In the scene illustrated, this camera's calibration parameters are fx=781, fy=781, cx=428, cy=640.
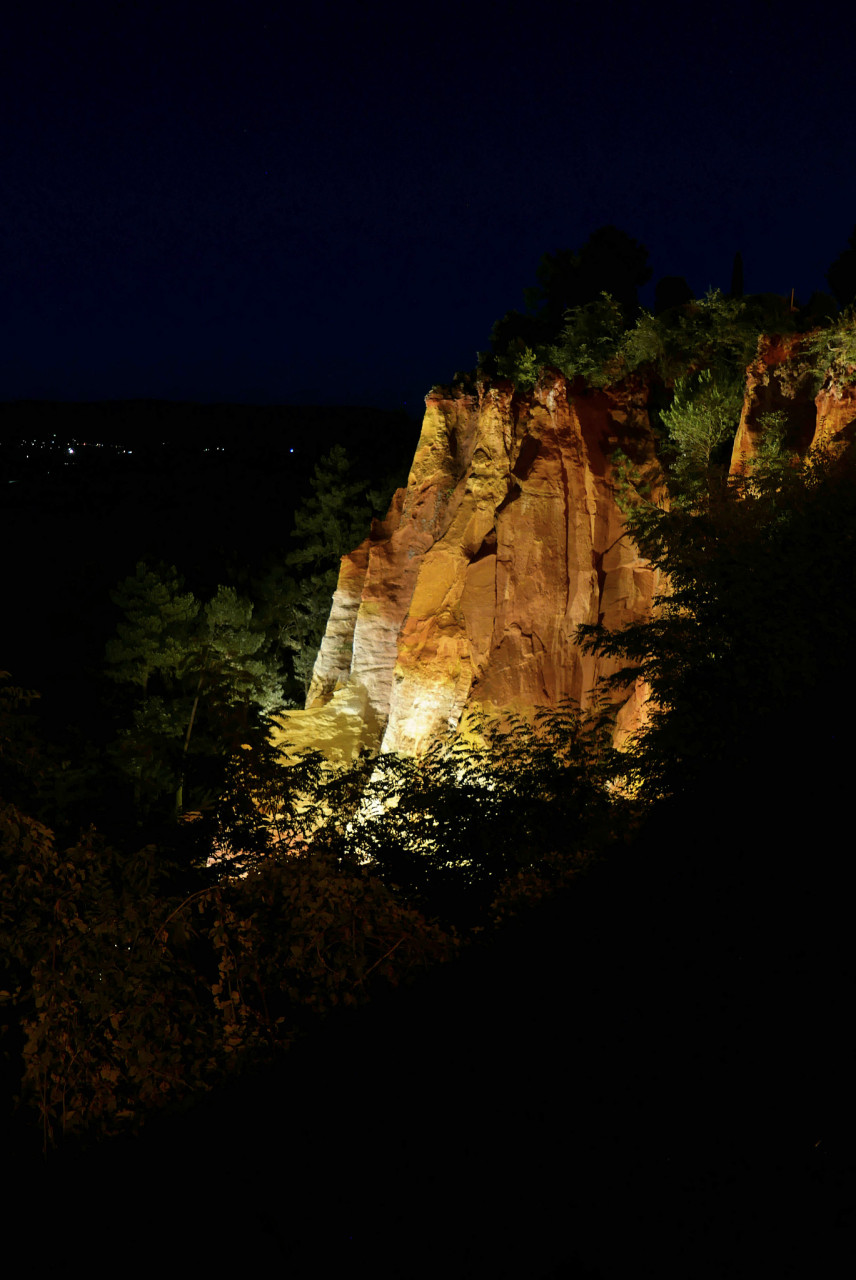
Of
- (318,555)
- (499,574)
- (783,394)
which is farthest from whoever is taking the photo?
(318,555)

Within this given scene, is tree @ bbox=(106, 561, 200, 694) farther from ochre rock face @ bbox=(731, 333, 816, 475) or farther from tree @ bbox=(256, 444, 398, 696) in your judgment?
ochre rock face @ bbox=(731, 333, 816, 475)

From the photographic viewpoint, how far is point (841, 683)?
7316 millimetres

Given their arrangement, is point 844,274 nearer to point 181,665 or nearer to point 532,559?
point 532,559

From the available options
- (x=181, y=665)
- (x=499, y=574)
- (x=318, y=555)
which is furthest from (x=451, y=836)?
(x=318, y=555)

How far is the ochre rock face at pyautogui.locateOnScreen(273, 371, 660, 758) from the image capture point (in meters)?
17.7

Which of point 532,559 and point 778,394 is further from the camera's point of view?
point 532,559

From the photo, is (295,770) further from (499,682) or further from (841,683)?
(841,683)

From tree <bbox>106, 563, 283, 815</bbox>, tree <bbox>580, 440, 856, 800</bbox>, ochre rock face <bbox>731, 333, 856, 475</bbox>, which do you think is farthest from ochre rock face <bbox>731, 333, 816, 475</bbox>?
tree <bbox>106, 563, 283, 815</bbox>

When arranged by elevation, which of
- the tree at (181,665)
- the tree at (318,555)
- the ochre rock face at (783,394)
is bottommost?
the tree at (181,665)

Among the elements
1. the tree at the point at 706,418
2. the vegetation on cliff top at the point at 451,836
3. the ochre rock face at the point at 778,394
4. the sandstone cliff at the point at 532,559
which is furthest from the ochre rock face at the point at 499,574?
the ochre rock face at the point at 778,394

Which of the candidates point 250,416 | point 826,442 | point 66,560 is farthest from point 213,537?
point 826,442

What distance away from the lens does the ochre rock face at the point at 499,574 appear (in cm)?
1770

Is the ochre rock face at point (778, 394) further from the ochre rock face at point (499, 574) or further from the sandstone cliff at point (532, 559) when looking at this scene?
the ochre rock face at point (499, 574)

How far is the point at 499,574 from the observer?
1895 cm
